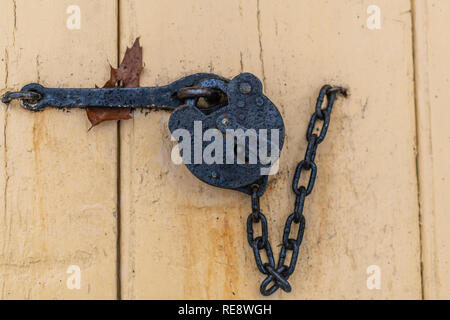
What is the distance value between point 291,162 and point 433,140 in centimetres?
26

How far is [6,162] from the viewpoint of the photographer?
0.69m

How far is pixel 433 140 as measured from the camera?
0.72m

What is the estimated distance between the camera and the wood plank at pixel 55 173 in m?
0.68

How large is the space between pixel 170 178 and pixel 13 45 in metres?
0.35

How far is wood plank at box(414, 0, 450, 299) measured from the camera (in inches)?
27.9

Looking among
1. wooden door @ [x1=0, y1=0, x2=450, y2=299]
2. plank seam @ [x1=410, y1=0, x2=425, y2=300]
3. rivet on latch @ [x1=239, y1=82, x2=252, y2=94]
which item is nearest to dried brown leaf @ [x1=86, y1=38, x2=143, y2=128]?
wooden door @ [x1=0, y1=0, x2=450, y2=299]

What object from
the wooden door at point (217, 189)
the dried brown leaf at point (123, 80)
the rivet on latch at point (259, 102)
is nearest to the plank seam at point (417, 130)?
the wooden door at point (217, 189)

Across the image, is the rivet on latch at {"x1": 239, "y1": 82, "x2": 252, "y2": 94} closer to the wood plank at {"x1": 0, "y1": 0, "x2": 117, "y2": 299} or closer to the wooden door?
the wooden door

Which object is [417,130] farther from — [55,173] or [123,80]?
[55,173]

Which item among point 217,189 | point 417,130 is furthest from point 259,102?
point 417,130

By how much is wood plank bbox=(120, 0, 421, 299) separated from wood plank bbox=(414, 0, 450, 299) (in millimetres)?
19

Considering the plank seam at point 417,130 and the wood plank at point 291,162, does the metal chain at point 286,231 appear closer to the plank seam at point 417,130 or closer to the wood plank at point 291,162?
the wood plank at point 291,162

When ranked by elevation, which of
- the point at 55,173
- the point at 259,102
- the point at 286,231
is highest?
the point at 259,102

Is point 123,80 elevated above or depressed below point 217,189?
above
